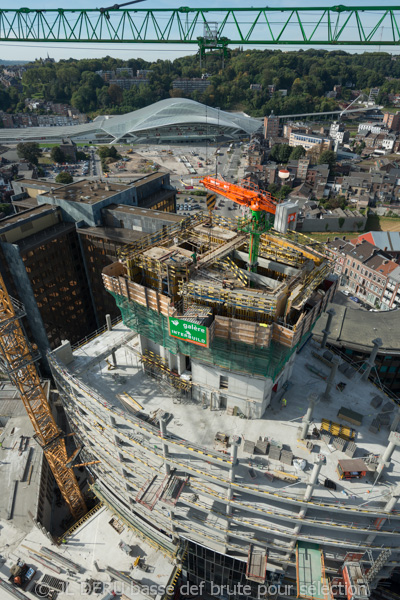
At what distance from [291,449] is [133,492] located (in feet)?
69.8

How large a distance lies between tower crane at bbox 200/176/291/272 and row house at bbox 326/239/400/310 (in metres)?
66.3

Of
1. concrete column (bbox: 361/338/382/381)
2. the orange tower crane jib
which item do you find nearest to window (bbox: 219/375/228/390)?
concrete column (bbox: 361/338/382/381)

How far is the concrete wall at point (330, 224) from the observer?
506 feet

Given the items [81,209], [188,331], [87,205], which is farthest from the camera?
[81,209]

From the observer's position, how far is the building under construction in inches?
1316

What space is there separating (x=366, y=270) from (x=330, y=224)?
48345mm

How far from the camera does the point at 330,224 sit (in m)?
156

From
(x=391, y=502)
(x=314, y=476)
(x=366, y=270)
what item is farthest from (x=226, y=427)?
(x=366, y=270)

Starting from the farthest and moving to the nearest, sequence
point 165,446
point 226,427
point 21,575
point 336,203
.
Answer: point 336,203 → point 21,575 → point 226,427 → point 165,446

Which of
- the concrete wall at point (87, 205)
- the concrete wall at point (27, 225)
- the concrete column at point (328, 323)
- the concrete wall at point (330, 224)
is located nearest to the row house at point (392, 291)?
the concrete wall at point (330, 224)

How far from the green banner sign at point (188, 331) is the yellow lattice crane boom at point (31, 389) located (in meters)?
21.3

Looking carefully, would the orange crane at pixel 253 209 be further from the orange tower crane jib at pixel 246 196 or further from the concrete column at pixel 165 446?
the concrete column at pixel 165 446

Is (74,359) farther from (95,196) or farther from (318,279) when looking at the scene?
(95,196)

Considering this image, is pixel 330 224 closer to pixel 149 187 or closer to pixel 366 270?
pixel 366 270
